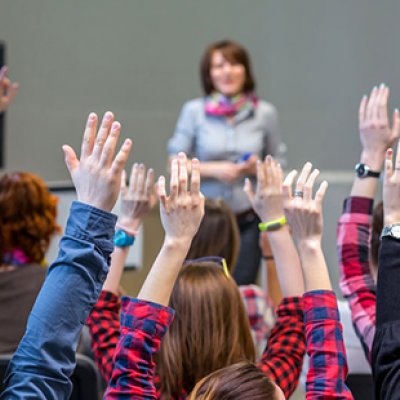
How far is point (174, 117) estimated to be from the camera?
18.9ft

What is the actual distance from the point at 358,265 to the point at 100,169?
2.87 feet

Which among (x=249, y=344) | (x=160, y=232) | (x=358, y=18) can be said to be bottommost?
(x=160, y=232)

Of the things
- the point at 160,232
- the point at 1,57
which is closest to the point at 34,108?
the point at 1,57

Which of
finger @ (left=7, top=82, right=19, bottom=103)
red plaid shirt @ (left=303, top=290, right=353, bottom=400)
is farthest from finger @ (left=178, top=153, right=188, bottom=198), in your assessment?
finger @ (left=7, top=82, right=19, bottom=103)

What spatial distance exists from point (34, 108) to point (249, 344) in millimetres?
4084

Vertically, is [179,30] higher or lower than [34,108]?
higher

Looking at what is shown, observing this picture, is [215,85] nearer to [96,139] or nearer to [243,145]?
[243,145]

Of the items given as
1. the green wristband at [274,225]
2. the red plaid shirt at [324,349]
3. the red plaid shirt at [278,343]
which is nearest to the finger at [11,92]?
the red plaid shirt at [278,343]

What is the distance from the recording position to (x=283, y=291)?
6.17 feet

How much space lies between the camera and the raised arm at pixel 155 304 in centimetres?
145

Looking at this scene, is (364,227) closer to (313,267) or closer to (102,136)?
(313,267)

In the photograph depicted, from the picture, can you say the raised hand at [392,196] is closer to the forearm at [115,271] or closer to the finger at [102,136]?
the finger at [102,136]

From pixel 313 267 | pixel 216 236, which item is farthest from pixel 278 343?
pixel 216 236

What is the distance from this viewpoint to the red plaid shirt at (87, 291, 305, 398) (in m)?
1.71
